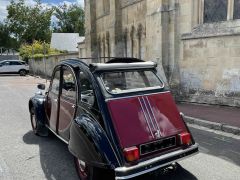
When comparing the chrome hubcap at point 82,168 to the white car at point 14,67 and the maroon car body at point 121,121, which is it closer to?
the maroon car body at point 121,121

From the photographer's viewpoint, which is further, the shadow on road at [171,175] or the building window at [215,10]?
the building window at [215,10]

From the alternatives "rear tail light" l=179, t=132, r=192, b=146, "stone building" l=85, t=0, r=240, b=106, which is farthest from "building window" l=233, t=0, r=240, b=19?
"rear tail light" l=179, t=132, r=192, b=146

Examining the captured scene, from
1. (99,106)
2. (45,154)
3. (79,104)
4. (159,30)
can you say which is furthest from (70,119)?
(159,30)

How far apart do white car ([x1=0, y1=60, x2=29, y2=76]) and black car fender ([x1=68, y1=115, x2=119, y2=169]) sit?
25.8 m

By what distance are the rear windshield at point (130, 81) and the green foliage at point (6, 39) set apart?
57.4 meters

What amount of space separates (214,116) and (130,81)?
393 centimetres

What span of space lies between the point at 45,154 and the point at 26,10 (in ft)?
163

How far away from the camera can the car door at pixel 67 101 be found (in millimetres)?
4204

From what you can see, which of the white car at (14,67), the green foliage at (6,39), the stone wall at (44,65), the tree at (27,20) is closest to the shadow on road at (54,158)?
the stone wall at (44,65)

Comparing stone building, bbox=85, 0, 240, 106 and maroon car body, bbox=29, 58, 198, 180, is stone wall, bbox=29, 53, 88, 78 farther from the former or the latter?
maroon car body, bbox=29, 58, 198, 180

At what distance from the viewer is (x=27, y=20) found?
162 ft

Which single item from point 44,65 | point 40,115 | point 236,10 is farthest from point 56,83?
point 44,65

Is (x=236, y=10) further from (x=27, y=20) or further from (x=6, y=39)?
(x=6, y=39)

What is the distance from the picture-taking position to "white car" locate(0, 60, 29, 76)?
27094mm
